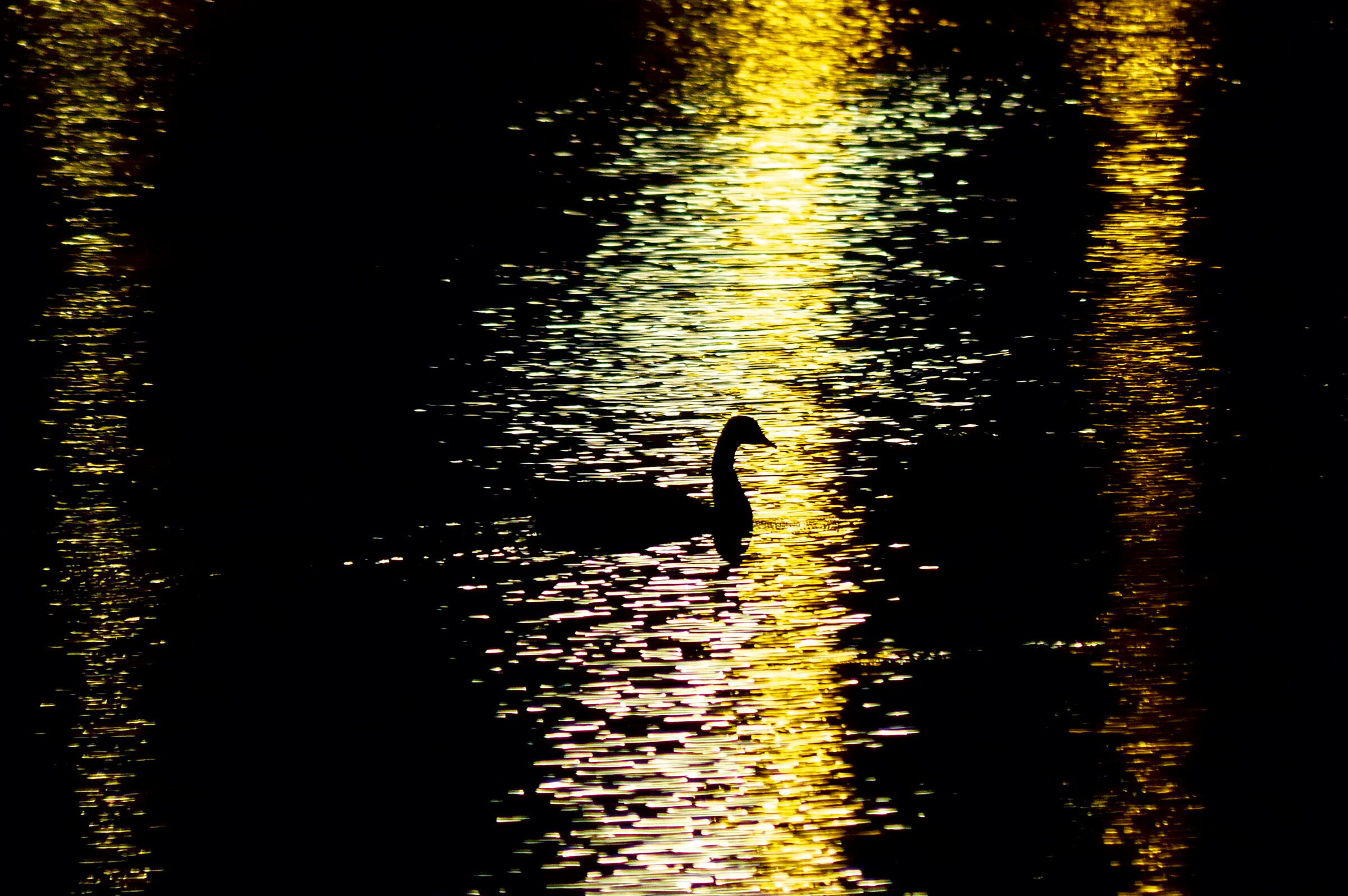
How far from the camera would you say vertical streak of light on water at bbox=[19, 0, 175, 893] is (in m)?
7.75

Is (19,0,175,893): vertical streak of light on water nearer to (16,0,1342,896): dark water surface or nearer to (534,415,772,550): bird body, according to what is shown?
(16,0,1342,896): dark water surface

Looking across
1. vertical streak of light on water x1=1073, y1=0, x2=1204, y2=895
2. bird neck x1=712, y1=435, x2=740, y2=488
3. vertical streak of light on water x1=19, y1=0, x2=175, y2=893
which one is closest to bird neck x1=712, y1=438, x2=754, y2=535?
bird neck x1=712, y1=435, x2=740, y2=488

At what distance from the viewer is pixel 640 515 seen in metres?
10.1

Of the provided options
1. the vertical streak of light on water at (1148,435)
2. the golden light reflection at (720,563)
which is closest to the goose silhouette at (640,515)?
the golden light reflection at (720,563)

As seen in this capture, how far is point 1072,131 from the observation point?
67.5 ft

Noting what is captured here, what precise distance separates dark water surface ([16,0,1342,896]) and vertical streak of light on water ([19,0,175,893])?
0.12 ft

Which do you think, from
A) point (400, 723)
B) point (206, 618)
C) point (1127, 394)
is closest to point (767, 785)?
point (400, 723)

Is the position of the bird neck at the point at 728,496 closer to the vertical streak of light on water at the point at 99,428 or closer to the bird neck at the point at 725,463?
the bird neck at the point at 725,463

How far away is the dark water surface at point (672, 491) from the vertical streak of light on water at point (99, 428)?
0.04 metres

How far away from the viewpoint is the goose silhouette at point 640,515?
392 inches

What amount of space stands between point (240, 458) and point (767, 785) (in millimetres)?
4686

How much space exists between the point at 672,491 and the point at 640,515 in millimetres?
449

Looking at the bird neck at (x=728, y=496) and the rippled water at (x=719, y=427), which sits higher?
the bird neck at (x=728, y=496)

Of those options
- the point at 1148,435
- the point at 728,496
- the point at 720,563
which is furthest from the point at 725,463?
the point at 1148,435
